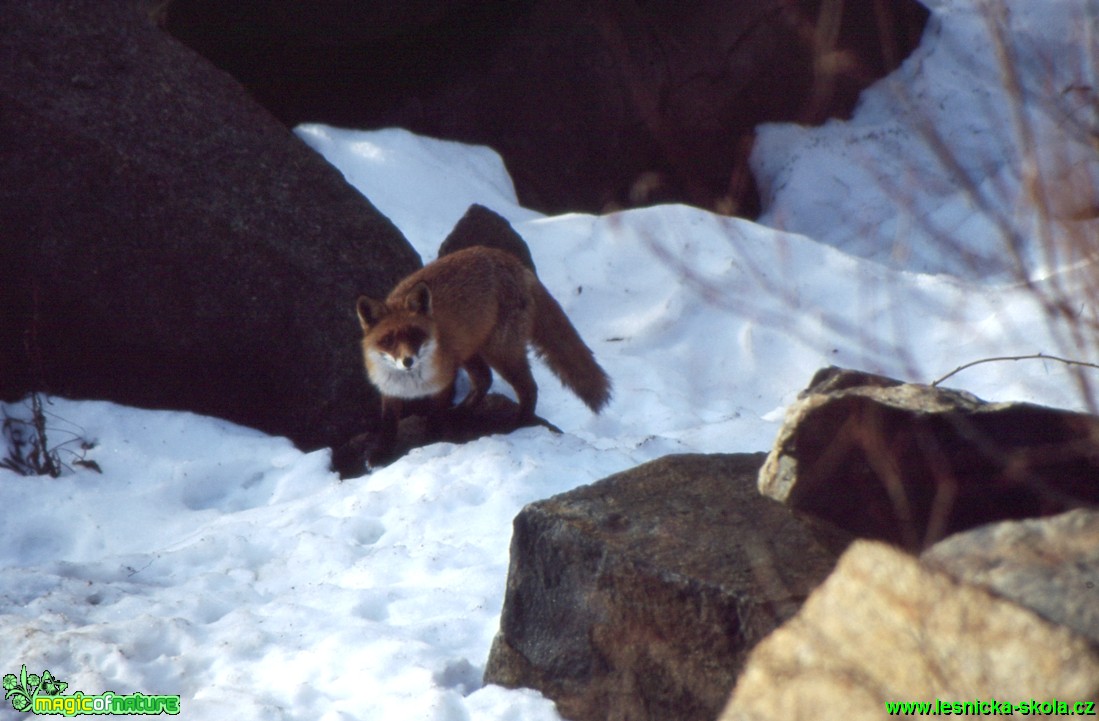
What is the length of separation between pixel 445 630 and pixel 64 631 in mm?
1479

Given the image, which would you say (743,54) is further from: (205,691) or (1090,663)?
(1090,663)

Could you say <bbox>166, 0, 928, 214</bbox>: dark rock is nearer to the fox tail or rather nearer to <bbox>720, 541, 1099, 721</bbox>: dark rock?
the fox tail

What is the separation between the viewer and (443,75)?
10.8 metres

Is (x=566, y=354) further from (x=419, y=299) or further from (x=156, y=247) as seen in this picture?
(x=156, y=247)

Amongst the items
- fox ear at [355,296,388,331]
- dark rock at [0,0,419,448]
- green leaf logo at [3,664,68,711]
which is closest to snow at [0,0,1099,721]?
green leaf logo at [3,664,68,711]

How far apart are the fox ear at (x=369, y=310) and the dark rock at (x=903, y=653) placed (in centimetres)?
426

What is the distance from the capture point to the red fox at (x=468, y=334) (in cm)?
632

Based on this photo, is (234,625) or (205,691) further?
(234,625)

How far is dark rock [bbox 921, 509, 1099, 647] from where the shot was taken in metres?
1.99

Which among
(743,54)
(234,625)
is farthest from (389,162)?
(234,625)

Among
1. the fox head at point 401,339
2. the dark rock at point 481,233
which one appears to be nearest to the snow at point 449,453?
the fox head at point 401,339

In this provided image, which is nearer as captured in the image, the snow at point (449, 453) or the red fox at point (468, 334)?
the snow at point (449, 453)

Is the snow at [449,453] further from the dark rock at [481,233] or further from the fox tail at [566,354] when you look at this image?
the dark rock at [481,233]

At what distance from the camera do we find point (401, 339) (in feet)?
20.2
